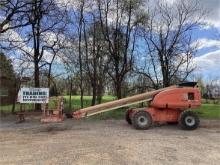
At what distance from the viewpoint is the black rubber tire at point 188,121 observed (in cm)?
1619

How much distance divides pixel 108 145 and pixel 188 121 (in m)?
4.85

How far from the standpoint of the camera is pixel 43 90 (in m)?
21.0

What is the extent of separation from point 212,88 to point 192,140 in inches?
1434

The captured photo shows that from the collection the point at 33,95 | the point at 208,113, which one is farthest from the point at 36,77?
the point at 208,113

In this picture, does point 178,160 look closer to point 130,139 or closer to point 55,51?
point 130,139

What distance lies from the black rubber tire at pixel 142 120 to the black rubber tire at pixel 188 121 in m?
1.25

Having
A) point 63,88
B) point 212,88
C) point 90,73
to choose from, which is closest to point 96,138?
point 90,73

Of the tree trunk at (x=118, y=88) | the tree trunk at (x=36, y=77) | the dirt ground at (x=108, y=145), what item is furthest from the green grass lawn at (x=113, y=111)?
the dirt ground at (x=108, y=145)

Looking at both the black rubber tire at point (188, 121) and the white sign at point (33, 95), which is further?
the white sign at point (33, 95)

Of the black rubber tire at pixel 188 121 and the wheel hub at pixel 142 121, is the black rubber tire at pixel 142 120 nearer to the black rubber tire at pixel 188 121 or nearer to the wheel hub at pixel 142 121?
the wheel hub at pixel 142 121

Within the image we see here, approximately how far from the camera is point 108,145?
41.1 ft

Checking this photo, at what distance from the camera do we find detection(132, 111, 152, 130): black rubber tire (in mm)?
16328

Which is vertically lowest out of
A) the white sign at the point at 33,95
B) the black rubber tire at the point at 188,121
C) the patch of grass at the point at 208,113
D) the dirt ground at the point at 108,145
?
the dirt ground at the point at 108,145

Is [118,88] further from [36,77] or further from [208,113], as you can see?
[208,113]
